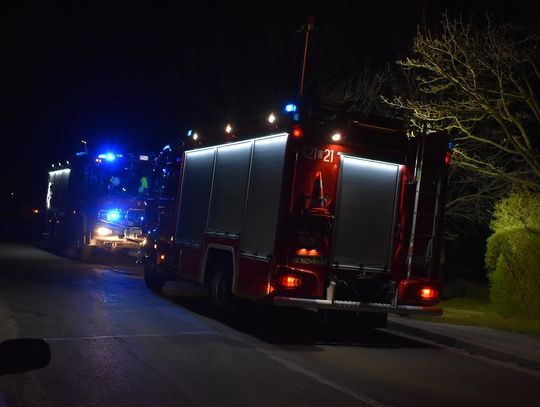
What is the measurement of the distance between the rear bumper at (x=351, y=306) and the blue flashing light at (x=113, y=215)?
11334 millimetres

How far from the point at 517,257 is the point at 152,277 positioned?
25.2 feet

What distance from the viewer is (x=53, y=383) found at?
6219 millimetres

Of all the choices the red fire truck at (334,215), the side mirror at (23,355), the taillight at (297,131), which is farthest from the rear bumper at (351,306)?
the side mirror at (23,355)

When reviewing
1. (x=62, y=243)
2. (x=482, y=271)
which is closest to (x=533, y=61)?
(x=482, y=271)

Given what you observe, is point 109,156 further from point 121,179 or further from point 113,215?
point 113,215

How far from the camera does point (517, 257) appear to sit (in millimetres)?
12875

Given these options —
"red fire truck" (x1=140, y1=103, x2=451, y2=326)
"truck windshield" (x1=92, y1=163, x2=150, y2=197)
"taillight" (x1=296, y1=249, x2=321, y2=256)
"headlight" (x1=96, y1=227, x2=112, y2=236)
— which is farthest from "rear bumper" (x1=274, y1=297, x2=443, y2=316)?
"headlight" (x1=96, y1=227, x2=112, y2=236)

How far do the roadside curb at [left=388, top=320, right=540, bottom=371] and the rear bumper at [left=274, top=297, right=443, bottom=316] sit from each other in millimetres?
942

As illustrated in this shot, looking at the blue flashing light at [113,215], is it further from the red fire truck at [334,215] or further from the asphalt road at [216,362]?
the red fire truck at [334,215]

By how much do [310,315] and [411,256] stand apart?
138 inches

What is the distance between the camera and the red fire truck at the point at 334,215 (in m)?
9.09

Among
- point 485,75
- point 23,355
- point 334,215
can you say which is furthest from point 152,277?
point 23,355

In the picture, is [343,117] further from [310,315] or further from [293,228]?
[310,315]

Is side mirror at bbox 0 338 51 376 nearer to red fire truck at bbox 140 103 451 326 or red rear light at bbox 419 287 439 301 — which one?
red fire truck at bbox 140 103 451 326
